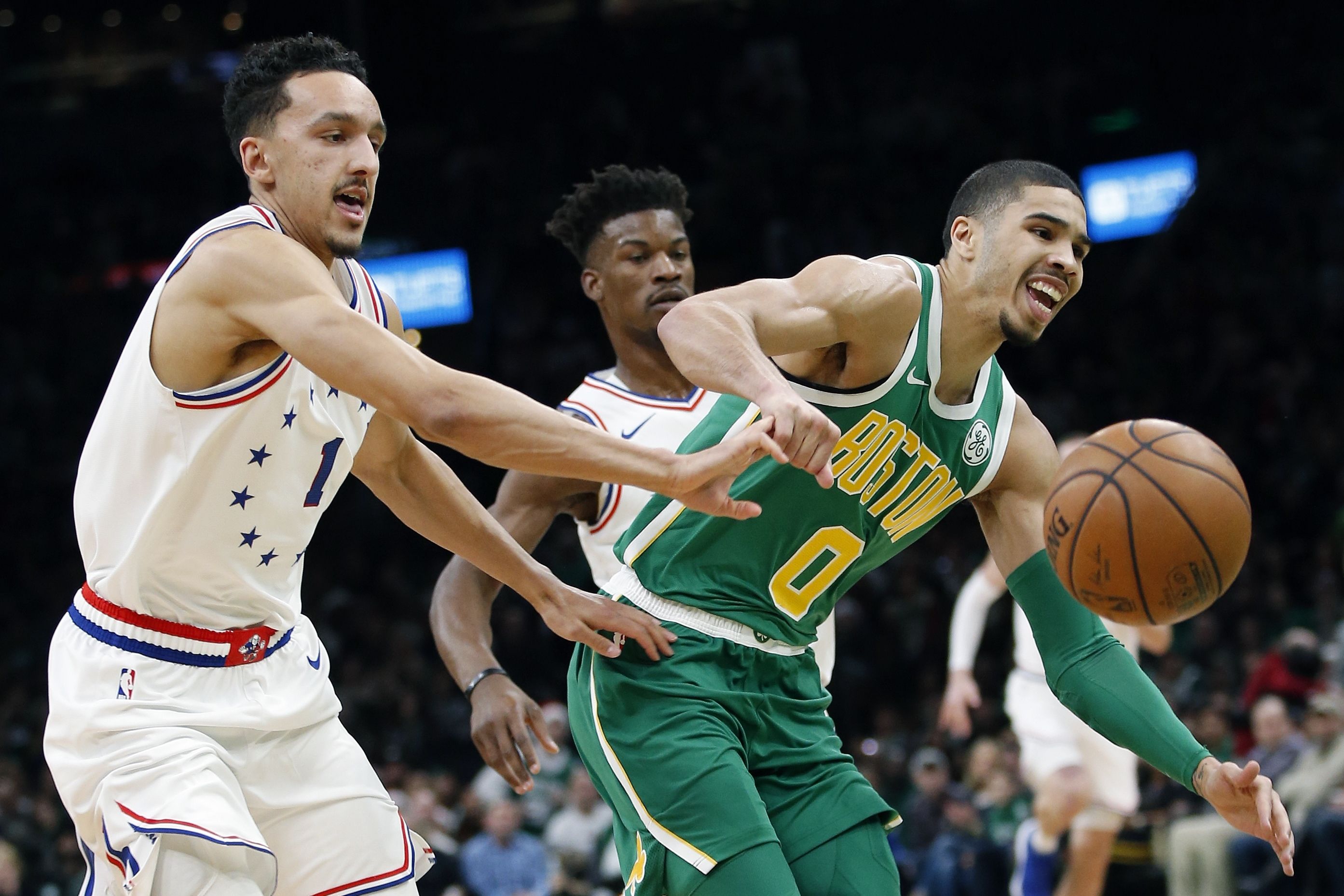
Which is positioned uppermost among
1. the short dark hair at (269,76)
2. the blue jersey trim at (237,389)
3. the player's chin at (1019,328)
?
the short dark hair at (269,76)

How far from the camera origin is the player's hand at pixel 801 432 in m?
2.84

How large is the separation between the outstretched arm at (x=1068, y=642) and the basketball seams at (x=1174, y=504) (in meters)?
0.41

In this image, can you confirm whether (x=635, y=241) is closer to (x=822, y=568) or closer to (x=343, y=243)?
(x=822, y=568)

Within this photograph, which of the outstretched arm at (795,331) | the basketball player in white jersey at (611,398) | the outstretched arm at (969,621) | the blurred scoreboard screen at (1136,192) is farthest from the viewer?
the blurred scoreboard screen at (1136,192)

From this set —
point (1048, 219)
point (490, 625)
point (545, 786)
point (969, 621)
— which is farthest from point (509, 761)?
point (545, 786)

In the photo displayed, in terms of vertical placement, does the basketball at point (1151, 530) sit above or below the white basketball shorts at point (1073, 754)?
above

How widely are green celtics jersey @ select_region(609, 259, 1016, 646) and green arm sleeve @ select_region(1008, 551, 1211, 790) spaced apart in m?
0.42

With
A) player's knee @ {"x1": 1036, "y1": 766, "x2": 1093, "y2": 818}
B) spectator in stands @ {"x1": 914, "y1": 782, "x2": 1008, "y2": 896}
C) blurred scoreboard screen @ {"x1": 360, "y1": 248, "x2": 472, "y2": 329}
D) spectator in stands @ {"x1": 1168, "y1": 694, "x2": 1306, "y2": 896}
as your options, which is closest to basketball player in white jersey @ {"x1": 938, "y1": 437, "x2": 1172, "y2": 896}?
player's knee @ {"x1": 1036, "y1": 766, "x2": 1093, "y2": 818}

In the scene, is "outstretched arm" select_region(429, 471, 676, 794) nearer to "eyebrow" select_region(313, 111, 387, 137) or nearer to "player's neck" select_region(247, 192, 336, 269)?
"player's neck" select_region(247, 192, 336, 269)

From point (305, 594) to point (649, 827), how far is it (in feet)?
42.5

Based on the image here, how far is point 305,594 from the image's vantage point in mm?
15750

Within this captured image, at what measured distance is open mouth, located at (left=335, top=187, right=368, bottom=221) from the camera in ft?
10.5

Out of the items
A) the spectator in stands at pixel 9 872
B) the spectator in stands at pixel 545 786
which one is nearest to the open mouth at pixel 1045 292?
the spectator in stands at pixel 545 786

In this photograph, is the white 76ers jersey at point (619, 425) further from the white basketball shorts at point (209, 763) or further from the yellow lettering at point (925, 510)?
the white basketball shorts at point (209, 763)
